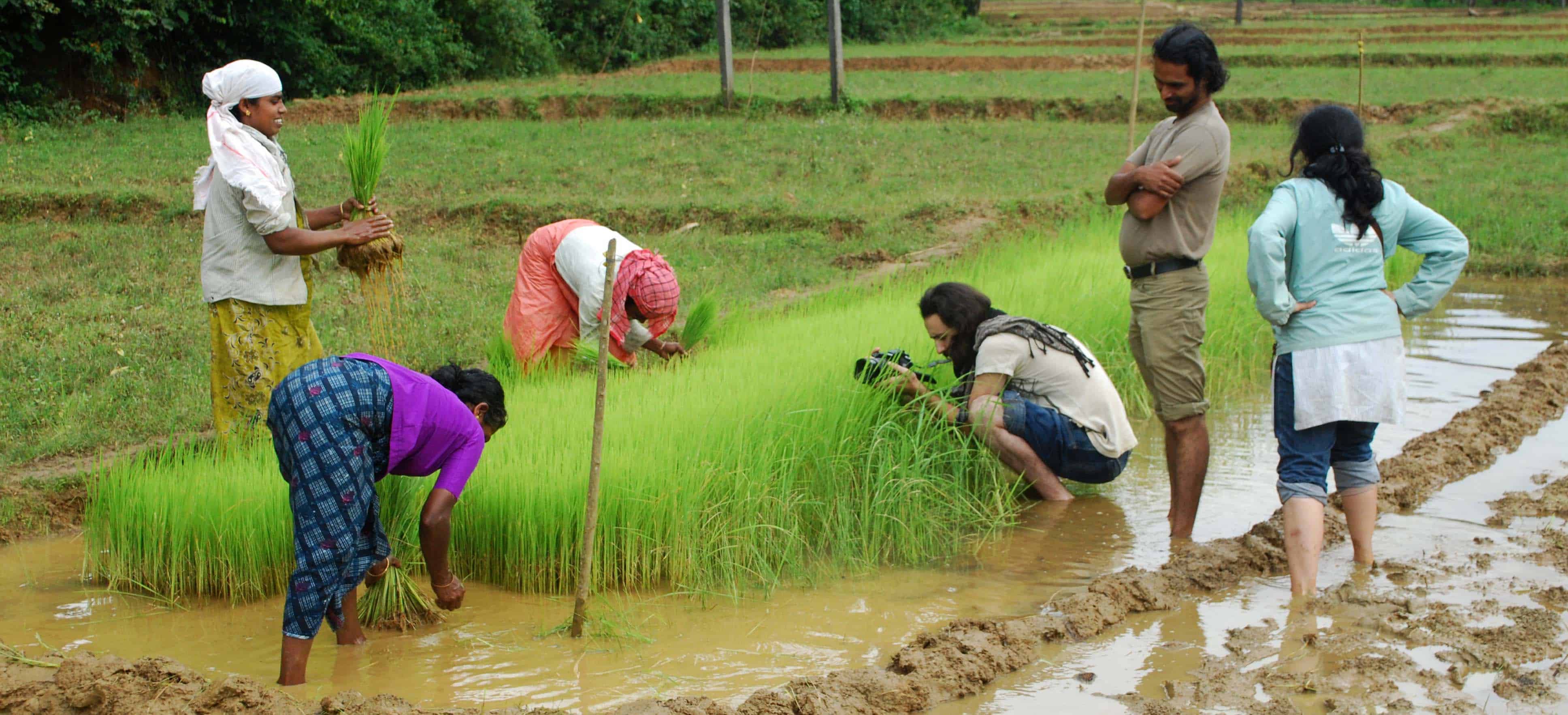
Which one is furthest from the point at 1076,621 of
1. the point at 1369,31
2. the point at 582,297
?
the point at 1369,31

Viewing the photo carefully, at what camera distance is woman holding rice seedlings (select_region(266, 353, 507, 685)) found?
3.11m

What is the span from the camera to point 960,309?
4746 mm

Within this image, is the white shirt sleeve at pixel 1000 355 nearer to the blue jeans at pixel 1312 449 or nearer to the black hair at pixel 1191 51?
the blue jeans at pixel 1312 449

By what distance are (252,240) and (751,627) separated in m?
2.19

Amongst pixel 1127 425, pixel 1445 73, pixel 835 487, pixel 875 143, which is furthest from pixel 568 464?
pixel 1445 73

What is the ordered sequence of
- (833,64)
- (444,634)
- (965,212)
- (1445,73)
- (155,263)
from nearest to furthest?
1. (444,634)
2. (155,263)
3. (965,212)
4. (833,64)
5. (1445,73)

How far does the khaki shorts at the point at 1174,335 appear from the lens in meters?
4.25

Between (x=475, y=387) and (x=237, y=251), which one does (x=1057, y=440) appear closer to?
(x=475, y=387)

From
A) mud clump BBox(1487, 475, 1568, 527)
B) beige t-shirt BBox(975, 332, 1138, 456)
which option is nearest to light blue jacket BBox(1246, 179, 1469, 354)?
beige t-shirt BBox(975, 332, 1138, 456)

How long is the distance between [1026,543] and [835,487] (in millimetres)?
734

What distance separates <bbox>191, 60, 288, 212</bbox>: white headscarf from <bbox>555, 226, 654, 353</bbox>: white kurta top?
4.38 feet

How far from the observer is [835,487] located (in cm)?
458

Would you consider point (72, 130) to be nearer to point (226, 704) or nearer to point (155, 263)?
point (155, 263)

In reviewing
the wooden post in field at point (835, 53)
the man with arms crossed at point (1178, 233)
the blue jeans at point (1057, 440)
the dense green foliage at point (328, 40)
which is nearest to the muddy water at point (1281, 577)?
the blue jeans at point (1057, 440)
